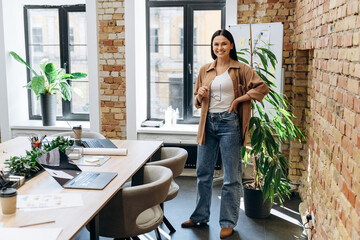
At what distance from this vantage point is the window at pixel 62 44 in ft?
18.9

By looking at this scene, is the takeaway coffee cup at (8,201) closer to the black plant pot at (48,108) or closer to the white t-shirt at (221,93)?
the white t-shirt at (221,93)

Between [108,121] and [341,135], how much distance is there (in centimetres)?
364

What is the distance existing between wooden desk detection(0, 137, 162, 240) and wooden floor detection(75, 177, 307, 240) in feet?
2.59

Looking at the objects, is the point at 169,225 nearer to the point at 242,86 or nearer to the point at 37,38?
the point at 242,86

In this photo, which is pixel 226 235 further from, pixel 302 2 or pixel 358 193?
pixel 302 2

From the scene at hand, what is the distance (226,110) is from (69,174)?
1.41m

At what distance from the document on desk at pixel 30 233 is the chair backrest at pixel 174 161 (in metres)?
1.37

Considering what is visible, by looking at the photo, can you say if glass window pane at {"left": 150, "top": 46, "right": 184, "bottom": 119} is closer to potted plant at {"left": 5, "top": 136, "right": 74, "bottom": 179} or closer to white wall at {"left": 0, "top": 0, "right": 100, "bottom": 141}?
white wall at {"left": 0, "top": 0, "right": 100, "bottom": 141}

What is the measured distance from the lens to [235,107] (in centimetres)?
340

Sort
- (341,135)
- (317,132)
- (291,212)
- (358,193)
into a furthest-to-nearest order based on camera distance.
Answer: (291,212) → (317,132) → (341,135) → (358,193)

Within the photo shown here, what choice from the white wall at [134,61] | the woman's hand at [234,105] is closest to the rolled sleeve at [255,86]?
the woman's hand at [234,105]

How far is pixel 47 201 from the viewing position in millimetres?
2236

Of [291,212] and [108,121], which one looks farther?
[108,121]

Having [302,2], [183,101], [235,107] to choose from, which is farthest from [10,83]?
[302,2]
